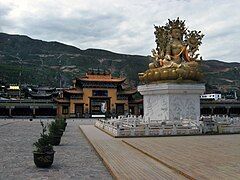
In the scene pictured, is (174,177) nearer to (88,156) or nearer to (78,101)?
(88,156)

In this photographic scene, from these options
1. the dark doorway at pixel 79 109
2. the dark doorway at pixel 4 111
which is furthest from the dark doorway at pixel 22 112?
the dark doorway at pixel 79 109

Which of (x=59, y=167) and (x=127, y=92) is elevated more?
(x=127, y=92)

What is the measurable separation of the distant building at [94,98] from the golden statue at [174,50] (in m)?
37.0

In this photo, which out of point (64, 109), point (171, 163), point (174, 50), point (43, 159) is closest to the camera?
point (43, 159)

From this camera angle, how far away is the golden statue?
28.4 m

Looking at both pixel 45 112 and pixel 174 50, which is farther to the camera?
pixel 45 112

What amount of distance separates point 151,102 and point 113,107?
3939 centimetres

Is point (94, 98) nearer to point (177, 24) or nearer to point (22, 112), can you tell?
point (22, 112)

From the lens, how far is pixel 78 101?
6694 cm

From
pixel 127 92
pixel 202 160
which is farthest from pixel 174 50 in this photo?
pixel 127 92

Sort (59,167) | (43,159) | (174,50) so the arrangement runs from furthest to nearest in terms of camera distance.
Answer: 1. (174,50)
2. (59,167)
3. (43,159)

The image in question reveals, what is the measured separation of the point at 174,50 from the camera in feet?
96.6

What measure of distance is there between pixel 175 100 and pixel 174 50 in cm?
486

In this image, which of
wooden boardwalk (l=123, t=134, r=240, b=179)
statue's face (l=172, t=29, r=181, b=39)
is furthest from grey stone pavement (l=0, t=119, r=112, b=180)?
statue's face (l=172, t=29, r=181, b=39)
